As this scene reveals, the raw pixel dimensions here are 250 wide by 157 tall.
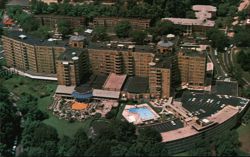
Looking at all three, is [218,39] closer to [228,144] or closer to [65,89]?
[65,89]

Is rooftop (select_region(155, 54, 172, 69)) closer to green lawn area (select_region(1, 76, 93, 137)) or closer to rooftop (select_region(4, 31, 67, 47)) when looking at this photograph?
green lawn area (select_region(1, 76, 93, 137))

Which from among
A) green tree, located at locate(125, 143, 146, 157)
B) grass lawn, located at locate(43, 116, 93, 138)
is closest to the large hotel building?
grass lawn, located at locate(43, 116, 93, 138)

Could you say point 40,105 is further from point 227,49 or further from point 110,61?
point 227,49

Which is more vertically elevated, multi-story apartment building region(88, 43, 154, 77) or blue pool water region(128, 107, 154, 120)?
multi-story apartment building region(88, 43, 154, 77)

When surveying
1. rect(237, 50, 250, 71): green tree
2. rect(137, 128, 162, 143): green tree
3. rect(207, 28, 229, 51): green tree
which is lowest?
rect(137, 128, 162, 143): green tree

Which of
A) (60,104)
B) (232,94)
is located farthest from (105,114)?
(232,94)

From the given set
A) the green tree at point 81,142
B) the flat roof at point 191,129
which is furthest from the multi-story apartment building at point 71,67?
the flat roof at point 191,129

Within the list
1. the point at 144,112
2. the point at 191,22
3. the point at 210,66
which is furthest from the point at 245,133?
the point at 191,22
